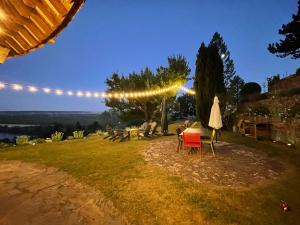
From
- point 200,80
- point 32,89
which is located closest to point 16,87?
point 32,89

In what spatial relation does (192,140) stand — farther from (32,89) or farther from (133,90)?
(133,90)

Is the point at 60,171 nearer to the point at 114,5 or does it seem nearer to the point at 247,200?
the point at 247,200

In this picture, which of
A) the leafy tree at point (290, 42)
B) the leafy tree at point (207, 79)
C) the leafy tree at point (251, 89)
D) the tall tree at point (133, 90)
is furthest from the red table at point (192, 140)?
the leafy tree at point (251, 89)

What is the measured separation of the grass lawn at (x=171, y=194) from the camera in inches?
192

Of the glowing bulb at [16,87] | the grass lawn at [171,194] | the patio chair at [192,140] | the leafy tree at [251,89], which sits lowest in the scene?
the grass lawn at [171,194]

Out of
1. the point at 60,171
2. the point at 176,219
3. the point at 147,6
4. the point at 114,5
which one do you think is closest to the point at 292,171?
the point at 176,219

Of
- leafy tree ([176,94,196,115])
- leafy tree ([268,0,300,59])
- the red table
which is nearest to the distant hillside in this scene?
leafy tree ([176,94,196,115])

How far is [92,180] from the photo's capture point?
6.74 meters

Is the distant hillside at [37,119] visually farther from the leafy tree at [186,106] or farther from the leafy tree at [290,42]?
the leafy tree at [290,42]

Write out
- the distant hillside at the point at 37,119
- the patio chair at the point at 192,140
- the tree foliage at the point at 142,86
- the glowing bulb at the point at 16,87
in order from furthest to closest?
the distant hillside at the point at 37,119 < the tree foliage at the point at 142,86 < the patio chair at the point at 192,140 < the glowing bulb at the point at 16,87

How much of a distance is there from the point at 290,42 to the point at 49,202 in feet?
66.4

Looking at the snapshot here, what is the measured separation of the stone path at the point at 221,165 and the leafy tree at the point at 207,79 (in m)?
7.03

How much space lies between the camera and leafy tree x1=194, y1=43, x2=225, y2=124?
17.3m

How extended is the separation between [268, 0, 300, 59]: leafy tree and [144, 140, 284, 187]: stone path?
481 inches
